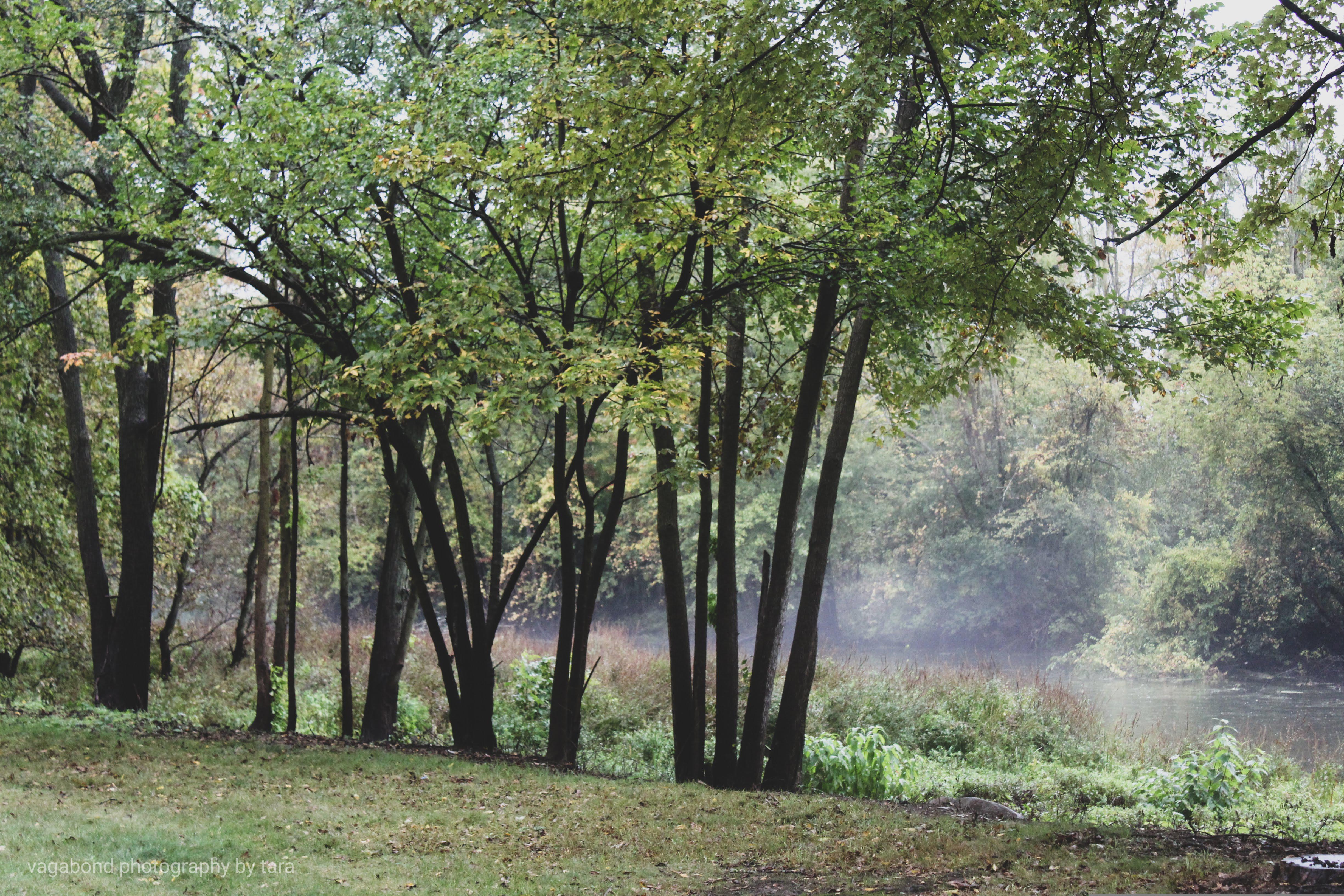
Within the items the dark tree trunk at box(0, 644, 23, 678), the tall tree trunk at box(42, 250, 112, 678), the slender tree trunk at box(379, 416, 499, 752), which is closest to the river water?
the slender tree trunk at box(379, 416, 499, 752)

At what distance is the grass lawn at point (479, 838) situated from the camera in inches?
195

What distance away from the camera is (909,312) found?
27.5ft

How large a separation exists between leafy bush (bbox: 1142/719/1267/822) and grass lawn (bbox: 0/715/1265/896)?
2.97 metres

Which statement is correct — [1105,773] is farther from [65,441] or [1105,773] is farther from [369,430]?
[65,441]

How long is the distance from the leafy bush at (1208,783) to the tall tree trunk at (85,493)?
11431 mm

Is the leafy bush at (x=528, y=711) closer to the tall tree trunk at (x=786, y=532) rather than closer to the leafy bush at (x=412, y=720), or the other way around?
the leafy bush at (x=412, y=720)

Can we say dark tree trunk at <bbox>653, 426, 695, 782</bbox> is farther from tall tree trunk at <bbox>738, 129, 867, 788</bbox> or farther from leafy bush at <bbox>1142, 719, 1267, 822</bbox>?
leafy bush at <bbox>1142, 719, 1267, 822</bbox>

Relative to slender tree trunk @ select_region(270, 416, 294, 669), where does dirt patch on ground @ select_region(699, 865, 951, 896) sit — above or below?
below

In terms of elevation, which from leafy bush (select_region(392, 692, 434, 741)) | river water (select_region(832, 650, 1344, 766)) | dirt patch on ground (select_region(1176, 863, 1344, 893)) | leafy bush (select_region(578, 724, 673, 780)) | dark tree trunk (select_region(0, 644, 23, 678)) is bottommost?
river water (select_region(832, 650, 1344, 766))

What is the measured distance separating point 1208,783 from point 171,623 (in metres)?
16.3

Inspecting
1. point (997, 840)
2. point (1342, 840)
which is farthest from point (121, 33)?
point (1342, 840)

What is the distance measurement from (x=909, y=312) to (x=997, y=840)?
162 inches

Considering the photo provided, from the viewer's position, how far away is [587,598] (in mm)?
10031

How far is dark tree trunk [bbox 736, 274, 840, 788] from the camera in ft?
29.5
